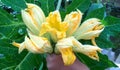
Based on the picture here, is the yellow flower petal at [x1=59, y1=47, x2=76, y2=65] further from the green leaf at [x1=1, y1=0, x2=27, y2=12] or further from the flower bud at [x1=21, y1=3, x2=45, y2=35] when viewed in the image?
the green leaf at [x1=1, y1=0, x2=27, y2=12]

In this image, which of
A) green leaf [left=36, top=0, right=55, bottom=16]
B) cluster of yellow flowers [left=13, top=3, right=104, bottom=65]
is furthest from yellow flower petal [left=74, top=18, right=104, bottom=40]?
green leaf [left=36, top=0, right=55, bottom=16]

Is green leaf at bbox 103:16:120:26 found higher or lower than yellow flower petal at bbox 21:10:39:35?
lower

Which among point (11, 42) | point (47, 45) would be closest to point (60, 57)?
point (47, 45)

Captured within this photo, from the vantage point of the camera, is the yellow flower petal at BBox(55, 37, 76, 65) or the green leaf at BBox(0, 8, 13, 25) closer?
the yellow flower petal at BBox(55, 37, 76, 65)

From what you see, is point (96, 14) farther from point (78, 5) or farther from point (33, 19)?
point (33, 19)

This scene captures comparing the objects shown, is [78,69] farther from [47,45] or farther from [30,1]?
[30,1]

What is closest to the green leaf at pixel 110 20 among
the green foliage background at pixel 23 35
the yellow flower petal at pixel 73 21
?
the green foliage background at pixel 23 35
